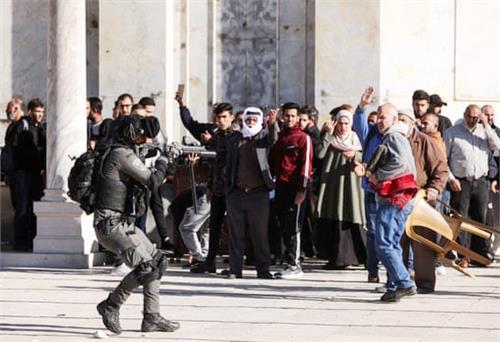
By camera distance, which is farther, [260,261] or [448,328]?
[260,261]

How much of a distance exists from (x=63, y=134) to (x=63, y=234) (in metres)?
1.21

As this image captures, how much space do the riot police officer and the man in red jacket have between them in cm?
481

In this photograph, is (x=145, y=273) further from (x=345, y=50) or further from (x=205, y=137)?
(x=345, y=50)

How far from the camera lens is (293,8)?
73.9 feet

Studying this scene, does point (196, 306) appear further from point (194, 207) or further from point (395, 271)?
point (194, 207)

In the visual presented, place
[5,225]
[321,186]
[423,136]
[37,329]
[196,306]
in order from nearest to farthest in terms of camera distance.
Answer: [37,329] < [196,306] < [423,136] < [321,186] < [5,225]

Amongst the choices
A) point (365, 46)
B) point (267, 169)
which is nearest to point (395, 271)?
point (267, 169)

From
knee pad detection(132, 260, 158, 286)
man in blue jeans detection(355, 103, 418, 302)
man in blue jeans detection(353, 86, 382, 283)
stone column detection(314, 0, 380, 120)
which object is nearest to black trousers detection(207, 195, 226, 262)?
man in blue jeans detection(353, 86, 382, 283)

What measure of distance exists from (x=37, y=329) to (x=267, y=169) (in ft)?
16.6

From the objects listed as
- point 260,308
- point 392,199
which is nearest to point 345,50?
point 392,199

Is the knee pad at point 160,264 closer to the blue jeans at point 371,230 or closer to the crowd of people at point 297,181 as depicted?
the crowd of people at point 297,181

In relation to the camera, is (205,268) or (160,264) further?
(205,268)

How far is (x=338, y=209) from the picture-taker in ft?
62.3

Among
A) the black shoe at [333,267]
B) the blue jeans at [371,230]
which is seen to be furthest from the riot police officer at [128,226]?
the black shoe at [333,267]
